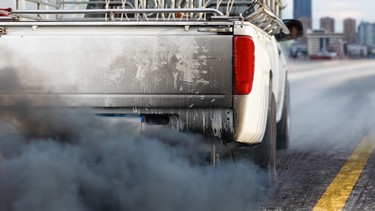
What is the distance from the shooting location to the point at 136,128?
530cm

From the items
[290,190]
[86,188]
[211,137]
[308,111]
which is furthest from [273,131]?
[308,111]

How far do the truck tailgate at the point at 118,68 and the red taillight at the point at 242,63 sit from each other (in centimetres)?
5

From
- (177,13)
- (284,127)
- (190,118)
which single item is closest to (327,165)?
(284,127)

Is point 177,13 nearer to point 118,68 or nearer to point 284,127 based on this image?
point 118,68

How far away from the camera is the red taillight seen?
523cm

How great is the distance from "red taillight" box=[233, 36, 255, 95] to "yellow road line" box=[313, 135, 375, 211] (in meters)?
0.94

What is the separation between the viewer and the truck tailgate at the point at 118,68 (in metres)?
5.23

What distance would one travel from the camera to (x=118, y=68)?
17.3 feet

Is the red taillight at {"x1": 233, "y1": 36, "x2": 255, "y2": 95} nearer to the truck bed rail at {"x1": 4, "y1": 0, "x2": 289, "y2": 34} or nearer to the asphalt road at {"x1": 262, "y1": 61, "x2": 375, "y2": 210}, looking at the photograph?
the truck bed rail at {"x1": 4, "y1": 0, "x2": 289, "y2": 34}

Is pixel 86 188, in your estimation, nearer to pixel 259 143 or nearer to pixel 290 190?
pixel 259 143

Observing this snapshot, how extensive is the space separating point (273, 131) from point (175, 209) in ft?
5.58

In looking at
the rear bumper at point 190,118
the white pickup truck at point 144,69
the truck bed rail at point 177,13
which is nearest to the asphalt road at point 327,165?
the rear bumper at point 190,118

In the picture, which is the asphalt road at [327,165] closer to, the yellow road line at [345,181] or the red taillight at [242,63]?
the yellow road line at [345,181]

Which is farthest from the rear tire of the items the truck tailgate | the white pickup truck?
the truck tailgate
